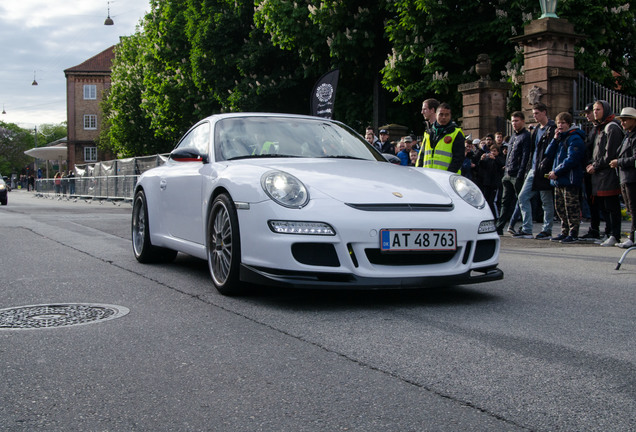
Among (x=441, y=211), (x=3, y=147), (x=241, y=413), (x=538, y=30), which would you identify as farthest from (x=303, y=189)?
(x=3, y=147)

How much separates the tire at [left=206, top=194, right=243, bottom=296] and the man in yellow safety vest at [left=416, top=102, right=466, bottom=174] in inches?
145

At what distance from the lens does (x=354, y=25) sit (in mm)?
24531

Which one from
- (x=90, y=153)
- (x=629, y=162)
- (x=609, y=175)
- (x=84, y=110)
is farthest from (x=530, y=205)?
(x=84, y=110)

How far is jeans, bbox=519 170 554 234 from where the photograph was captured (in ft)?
38.2

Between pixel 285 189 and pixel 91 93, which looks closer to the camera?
pixel 285 189


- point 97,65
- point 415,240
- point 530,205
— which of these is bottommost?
point 415,240

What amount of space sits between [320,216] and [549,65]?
44.5 ft

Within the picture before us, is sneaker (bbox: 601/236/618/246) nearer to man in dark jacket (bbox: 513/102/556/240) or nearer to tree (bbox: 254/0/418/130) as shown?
man in dark jacket (bbox: 513/102/556/240)

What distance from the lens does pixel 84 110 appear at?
292 ft

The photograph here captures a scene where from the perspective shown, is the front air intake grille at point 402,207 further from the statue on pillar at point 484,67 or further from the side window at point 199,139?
the statue on pillar at point 484,67

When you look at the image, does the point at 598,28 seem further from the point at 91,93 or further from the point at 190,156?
the point at 91,93

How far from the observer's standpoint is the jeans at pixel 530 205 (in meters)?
11.6

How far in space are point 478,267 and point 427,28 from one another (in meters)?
18.0

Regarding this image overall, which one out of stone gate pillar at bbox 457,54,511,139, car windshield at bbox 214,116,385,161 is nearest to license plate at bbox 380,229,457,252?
car windshield at bbox 214,116,385,161
